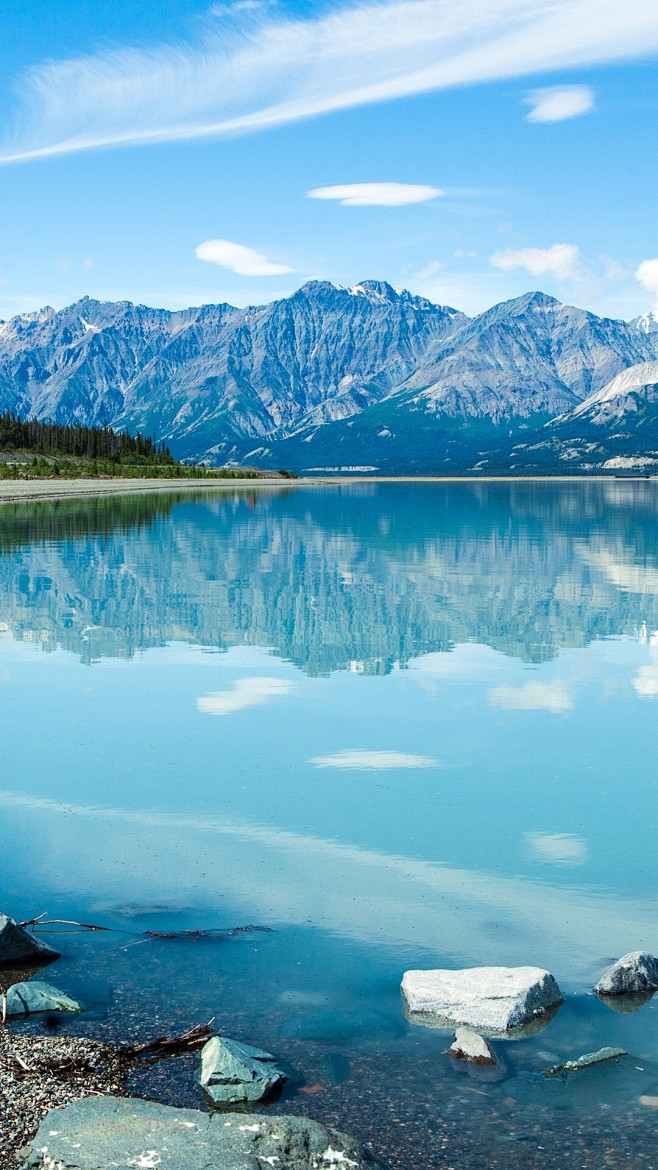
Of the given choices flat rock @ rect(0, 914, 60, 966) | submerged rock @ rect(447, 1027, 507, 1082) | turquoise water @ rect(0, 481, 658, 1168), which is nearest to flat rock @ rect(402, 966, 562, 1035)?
turquoise water @ rect(0, 481, 658, 1168)

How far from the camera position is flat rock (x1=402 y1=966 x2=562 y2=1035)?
34.2 ft

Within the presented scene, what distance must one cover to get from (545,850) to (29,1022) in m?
7.71

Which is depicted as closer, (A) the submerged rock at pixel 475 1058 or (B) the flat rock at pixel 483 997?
(A) the submerged rock at pixel 475 1058

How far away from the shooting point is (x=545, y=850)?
49.5ft

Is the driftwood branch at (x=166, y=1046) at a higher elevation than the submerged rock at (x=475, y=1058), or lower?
higher

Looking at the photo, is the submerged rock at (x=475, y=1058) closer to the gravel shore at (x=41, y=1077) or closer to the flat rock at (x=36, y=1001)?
the gravel shore at (x=41, y=1077)

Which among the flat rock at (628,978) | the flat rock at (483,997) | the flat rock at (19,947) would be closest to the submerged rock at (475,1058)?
the flat rock at (483,997)

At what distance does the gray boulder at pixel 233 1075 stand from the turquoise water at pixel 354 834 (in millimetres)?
191

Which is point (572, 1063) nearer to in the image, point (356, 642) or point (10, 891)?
point (10, 891)

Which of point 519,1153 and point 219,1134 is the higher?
point 219,1134

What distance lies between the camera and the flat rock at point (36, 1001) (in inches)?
413

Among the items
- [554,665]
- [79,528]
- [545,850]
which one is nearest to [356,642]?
[554,665]

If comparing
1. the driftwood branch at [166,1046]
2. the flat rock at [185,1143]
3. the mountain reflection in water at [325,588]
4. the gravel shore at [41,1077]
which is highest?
the mountain reflection in water at [325,588]

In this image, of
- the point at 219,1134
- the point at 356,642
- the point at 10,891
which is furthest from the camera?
the point at 356,642
